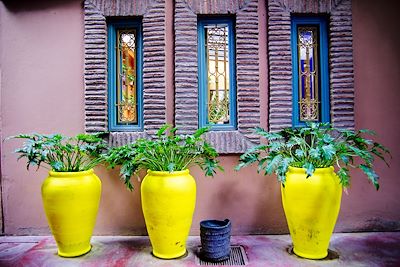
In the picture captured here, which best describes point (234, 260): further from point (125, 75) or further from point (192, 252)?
point (125, 75)

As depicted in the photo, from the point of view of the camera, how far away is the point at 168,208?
2955 millimetres

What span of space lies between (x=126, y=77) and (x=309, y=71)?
219 centimetres


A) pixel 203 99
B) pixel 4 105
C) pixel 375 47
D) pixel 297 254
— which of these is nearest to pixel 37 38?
pixel 4 105

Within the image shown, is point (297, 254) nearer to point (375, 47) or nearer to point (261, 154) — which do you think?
point (261, 154)

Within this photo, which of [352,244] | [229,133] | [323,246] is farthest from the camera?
[229,133]

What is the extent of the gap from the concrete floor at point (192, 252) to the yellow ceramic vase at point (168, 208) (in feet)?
0.51

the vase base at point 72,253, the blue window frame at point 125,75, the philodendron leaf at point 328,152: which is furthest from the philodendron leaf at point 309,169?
the vase base at point 72,253

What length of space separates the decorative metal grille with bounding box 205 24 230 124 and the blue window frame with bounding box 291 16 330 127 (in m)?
0.80

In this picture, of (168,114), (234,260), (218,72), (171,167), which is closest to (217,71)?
(218,72)

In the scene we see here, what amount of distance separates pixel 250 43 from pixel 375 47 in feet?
A: 4.82

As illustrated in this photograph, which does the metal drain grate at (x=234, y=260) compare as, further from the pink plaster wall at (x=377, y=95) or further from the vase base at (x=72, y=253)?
the pink plaster wall at (x=377, y=95)

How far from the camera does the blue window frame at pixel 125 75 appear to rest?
379cm

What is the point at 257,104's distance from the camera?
365 centimetres

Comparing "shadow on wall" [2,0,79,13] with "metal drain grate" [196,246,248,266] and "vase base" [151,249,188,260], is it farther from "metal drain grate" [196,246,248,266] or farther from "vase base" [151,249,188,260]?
"metal drain grate" [196,246,248,266]
